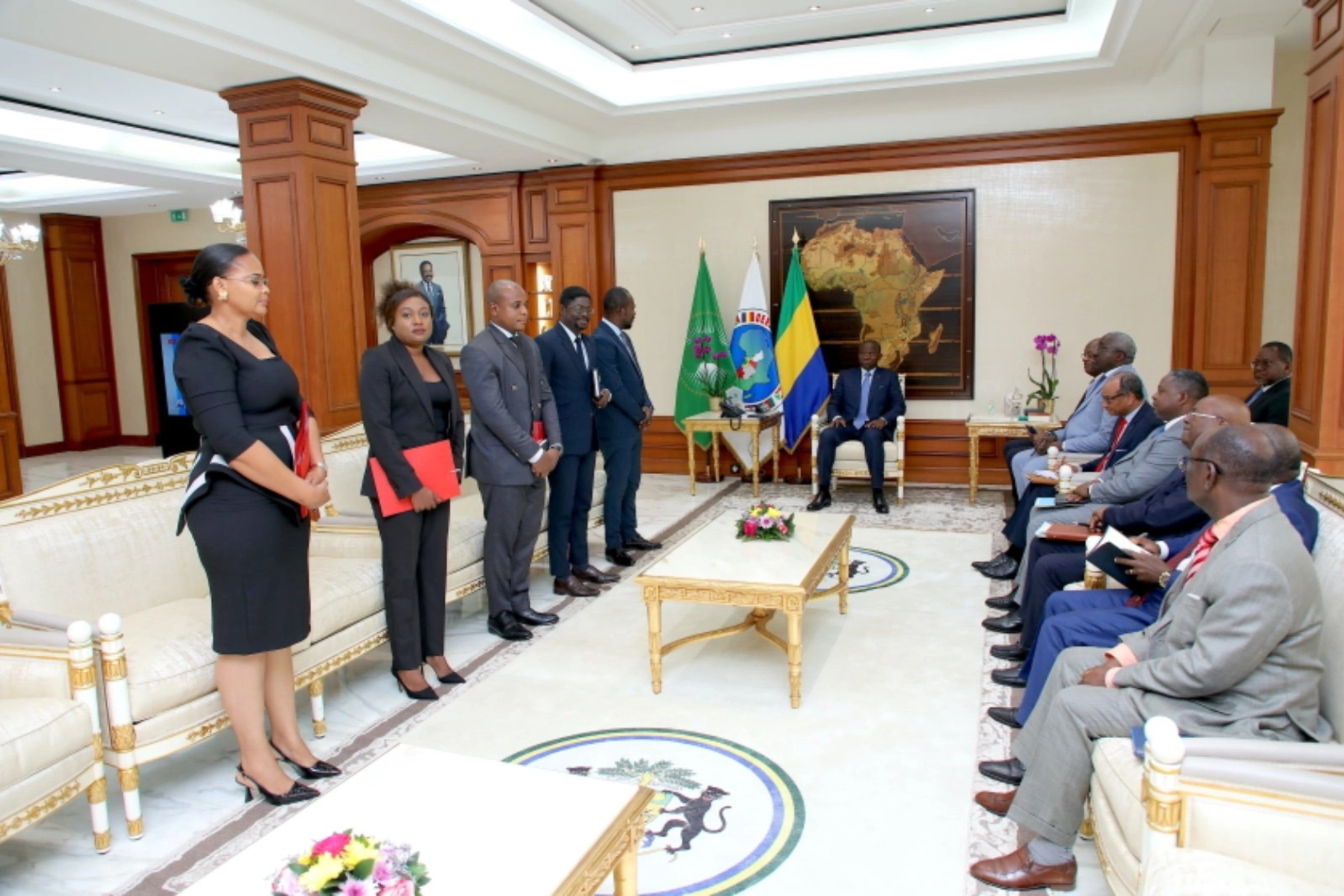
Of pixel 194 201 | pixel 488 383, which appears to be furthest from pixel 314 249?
pixel 194 201

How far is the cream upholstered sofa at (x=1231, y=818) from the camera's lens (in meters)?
1.71

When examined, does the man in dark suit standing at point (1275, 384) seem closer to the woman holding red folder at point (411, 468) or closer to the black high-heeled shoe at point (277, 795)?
the woman holding red folder at point (411, 468)

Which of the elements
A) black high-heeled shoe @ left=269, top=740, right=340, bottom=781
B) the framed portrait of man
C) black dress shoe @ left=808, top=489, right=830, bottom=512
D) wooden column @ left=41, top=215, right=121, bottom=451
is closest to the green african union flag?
black dress shoe @ left=808, top=489, right=830, bottom=512

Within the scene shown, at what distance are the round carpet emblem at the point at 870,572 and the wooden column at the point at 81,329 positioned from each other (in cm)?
1044

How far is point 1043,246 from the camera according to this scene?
7531 millimetres

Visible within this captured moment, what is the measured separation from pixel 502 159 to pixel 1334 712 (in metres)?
7.49

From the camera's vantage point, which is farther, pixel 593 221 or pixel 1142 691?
pixel 593 221

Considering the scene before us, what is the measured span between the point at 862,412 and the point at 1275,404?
2.89 m

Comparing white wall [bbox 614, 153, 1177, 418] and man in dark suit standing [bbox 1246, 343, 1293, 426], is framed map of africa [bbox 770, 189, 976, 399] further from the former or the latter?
man in dark suit standing [bbox 1246, 343, 1293, 426]

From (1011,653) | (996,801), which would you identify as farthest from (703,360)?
(996,801)

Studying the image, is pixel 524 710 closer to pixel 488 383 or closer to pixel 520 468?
pixel 520 468

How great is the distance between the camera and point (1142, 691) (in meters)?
2.31

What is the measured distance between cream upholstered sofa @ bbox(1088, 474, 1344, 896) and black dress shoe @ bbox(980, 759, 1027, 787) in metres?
0.96

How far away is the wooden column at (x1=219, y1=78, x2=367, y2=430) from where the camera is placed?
539 centimetres
